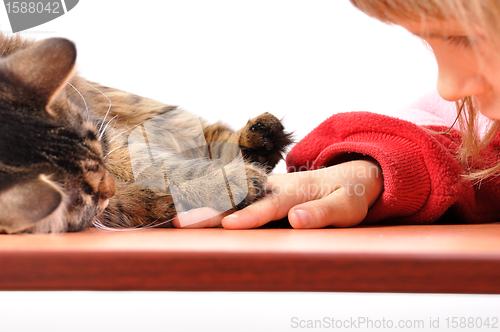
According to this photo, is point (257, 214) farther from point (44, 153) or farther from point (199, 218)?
point (44, 153)

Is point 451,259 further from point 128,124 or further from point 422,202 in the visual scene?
point 128,124

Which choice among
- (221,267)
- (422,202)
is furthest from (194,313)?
(422,202)

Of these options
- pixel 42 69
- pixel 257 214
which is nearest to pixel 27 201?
pixel 42 69

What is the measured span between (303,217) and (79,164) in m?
0.37

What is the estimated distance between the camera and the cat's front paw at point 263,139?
76cm

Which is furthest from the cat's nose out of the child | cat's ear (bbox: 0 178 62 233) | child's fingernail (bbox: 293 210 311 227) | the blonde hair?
the blonde hair

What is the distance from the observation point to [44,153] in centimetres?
54

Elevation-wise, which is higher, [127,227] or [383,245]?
[383,245]

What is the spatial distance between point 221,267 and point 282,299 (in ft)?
0.24

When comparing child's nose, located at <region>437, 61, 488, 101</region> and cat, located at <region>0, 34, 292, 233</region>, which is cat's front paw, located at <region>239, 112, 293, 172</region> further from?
Answer: child's nose, located at <region>437, 61, 488, 101</region>

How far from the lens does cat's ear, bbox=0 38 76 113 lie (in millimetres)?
558

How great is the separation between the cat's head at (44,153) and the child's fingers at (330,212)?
333 millimetres

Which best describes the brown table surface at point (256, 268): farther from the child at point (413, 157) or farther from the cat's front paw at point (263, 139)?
the cat's front paw at point (263, 139)

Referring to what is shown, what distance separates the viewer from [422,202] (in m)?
0.65
